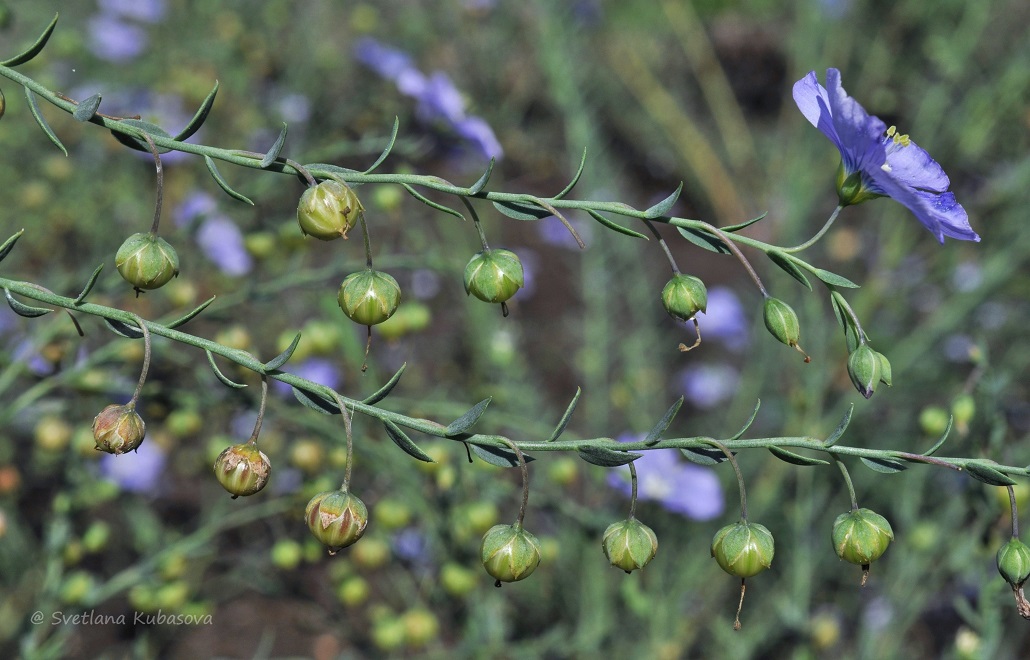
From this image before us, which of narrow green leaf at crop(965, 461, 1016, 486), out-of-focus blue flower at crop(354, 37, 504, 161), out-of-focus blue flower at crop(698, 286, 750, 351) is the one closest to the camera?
narrow green leaf at crop(965, 461, 1016, 486)

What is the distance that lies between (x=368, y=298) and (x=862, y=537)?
1.39 ft

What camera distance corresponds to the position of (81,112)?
679 millimetres

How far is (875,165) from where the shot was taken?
748mm

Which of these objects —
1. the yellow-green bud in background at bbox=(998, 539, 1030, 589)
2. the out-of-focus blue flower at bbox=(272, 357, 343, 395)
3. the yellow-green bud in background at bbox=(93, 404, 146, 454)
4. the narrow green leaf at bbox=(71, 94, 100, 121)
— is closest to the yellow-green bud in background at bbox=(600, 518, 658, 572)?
the yellow-green bud in background at bbox=(998, 539, 1030, 589)

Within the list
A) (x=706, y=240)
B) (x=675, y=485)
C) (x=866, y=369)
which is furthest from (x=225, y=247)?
(x=866, y=369)

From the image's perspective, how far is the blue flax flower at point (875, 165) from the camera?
28.8 inches

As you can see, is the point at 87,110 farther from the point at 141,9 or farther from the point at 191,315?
the point at 141,9

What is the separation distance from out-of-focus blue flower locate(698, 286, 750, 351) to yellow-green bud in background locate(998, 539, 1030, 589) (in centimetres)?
185

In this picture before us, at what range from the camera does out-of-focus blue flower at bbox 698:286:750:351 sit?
8.60 ft

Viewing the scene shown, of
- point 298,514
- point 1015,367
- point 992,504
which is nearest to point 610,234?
point 1015,367

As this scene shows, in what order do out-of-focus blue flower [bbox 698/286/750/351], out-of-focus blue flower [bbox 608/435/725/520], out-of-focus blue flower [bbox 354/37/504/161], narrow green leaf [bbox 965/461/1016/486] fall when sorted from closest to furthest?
narrow green leaf [bbox 965/461/1016/486] < out-of-focus blue flower [bbox 354/37/504/161] < out-of-focus blue flower [bbox 608/435/725/520] < out-of-focus blue flower [bbox 698/286/750/351]

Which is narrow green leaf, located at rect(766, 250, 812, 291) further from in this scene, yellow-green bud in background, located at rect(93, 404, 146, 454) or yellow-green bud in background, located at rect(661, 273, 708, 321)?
yellow-green bud in background, located at rect(93, 404, 146, 454)

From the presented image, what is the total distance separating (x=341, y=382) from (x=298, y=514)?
→ 0.44 metres

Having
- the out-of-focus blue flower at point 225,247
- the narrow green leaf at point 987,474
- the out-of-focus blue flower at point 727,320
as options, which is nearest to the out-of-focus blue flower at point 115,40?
the out-of-focus blue flower at point 225,247
